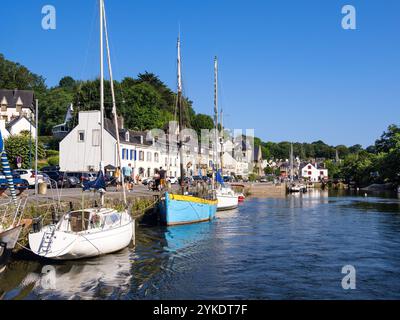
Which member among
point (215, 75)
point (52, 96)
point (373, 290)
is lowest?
point (373, 290)

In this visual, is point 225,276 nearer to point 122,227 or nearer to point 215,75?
point 122,227

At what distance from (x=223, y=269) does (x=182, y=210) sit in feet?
46.3

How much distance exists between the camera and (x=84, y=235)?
20328 mm

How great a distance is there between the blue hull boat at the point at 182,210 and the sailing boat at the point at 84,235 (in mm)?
7892

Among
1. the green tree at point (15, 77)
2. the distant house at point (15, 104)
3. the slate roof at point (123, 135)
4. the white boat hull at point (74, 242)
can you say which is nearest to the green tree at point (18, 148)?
the slate roof at point (123, 135)

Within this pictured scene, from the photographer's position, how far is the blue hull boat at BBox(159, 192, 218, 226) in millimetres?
32781

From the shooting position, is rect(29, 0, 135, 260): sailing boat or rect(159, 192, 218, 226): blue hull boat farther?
rect(159, 192, 218, 226): blue hull boat

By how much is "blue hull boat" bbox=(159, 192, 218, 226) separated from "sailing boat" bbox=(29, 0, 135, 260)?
25.9 feet

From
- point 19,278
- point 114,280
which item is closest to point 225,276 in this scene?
point 114,280

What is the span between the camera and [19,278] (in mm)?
17734

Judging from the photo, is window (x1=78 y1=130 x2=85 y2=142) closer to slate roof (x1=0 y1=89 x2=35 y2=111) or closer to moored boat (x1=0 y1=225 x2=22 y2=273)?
slate roof (x1=0 y1=89 x2=35 y2=111)

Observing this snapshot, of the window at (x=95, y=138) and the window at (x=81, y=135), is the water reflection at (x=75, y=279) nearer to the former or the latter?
the window at (x=95, y=138)

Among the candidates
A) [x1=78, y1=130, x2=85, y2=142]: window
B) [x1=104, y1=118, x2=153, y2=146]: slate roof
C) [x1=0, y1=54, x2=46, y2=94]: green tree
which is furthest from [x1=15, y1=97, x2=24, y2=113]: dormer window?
[x1=78, y1=130, x2=85, y2=142]: window
